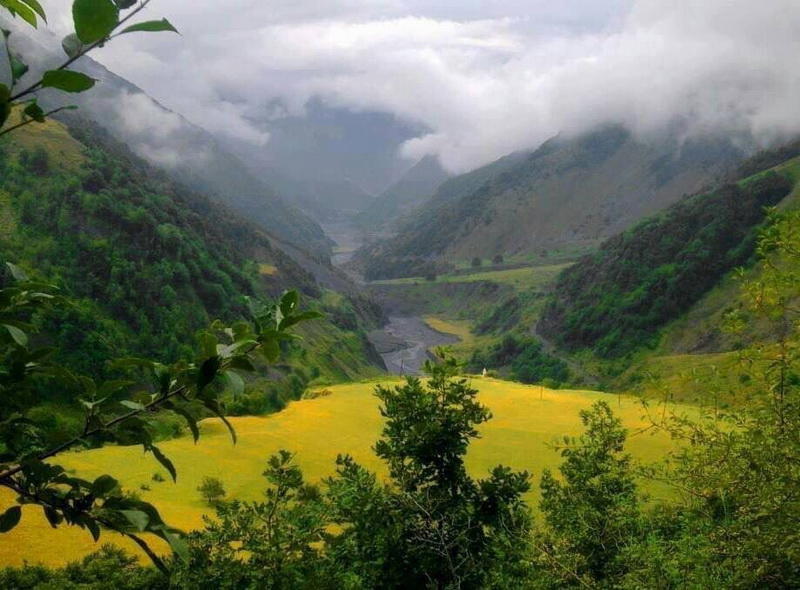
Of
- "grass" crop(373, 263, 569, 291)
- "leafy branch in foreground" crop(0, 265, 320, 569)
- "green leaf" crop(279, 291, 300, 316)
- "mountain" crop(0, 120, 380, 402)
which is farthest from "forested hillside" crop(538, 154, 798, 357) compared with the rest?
"leafy branch in foreground" crop(0, 265, 320, 569)

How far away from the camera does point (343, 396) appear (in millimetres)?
34750

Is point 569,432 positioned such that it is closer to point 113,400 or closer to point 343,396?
point 343,396

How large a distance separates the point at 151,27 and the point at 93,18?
0.17 metres

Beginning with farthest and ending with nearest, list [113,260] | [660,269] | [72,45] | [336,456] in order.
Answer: [660,269] → [113,260] → [336,456] → [72,45]

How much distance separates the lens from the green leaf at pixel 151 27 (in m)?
1.96

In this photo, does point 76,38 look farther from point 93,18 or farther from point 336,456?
point 336,456

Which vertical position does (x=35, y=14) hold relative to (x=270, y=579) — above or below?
above

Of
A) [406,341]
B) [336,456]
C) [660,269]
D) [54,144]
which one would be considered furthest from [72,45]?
[406,341]

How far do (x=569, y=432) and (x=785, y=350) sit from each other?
72.5ft

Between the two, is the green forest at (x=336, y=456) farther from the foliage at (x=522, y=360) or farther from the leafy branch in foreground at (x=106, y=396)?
the foliage at (x=522, y=360)

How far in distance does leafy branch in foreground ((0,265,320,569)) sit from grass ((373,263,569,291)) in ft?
515

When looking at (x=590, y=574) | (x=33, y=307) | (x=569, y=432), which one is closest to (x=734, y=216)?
(x=569, y=432)

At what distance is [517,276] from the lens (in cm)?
17138

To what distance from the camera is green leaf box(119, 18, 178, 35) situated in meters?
1.96
